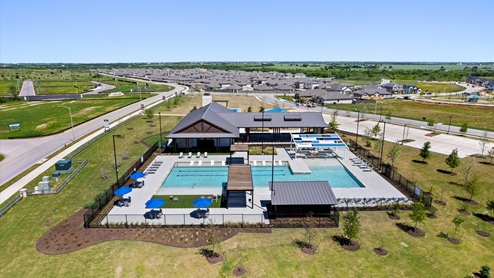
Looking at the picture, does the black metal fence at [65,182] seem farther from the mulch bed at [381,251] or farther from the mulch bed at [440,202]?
the mulch bed at [440,202]

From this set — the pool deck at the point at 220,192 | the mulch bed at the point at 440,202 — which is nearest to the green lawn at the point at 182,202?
the pool deck at the point at 220,192

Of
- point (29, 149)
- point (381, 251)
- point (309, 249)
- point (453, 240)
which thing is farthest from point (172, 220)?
point (29, 149)

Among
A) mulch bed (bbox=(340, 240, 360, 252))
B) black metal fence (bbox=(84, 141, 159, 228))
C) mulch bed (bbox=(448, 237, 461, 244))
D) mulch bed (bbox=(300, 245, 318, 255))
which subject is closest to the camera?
mulch bed (bbox=(300, 245, 318, 255))

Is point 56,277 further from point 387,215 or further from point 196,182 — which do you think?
point 387,215

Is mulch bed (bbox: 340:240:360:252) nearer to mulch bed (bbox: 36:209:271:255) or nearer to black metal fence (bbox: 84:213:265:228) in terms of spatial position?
mulch bed (bbox: 36:209:271:255)

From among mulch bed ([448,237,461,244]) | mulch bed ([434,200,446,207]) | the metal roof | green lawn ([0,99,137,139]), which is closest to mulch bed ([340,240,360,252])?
the metal roof

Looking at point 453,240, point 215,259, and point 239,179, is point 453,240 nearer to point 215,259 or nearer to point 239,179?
point 215,259
